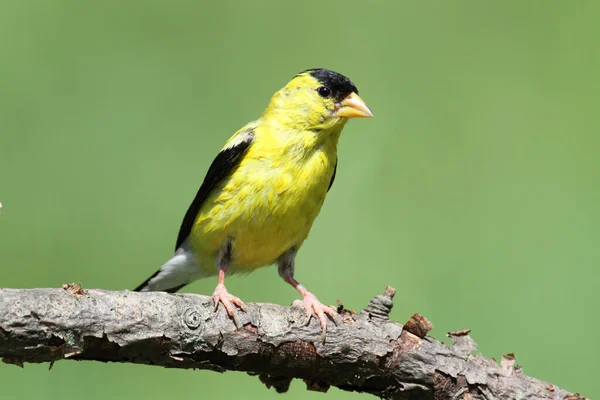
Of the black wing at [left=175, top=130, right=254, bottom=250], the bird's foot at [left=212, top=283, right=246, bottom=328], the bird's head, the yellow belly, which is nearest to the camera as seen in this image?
the bird's foot at [left=212, top=283, right=246, bottom=328]

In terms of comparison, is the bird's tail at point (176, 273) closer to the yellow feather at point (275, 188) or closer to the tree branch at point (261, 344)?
the yellow feather at point (275, 188)

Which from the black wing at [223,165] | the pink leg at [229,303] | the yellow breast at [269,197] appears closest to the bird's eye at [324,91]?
the yellow breast at [269,197]

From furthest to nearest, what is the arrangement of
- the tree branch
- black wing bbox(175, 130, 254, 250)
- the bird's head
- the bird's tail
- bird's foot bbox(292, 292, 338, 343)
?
the bird's tail
the bird's head
black wing bbox(175, 130, 254, 250)
bird's foot bbox(292, 292, 338, 343)
the tree branch

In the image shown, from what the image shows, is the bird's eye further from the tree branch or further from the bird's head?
the tree branch

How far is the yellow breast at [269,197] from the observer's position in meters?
4.11

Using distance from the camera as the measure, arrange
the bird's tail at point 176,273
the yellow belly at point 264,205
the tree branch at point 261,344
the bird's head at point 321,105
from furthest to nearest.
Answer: the bird's tail at point 176,273
the bird's head at point 321,105
the yellow belly at point 264,205
the tree branch at point 261,344

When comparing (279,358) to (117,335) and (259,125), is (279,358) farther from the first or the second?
(259,125)

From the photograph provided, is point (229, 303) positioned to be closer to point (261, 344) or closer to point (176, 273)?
point (261, 344)

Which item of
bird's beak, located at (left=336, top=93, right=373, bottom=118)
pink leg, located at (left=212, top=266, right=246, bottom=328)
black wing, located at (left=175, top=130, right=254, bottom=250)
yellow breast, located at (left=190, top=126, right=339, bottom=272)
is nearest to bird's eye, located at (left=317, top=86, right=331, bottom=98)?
bird's beak, located at (left=336, top=93, right=373, bottom=118)

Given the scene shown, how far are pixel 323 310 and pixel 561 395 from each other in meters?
1.19

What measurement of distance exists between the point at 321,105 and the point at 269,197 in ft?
2.51

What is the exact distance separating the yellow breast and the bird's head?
112 millimetres

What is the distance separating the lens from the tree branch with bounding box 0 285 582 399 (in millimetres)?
2758

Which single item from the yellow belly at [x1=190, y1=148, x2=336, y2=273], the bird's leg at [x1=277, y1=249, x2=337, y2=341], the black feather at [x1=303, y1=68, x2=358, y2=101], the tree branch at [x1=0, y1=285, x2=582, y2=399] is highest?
the black feather at [x1=303, y1=68, x2=358, y2=101]
